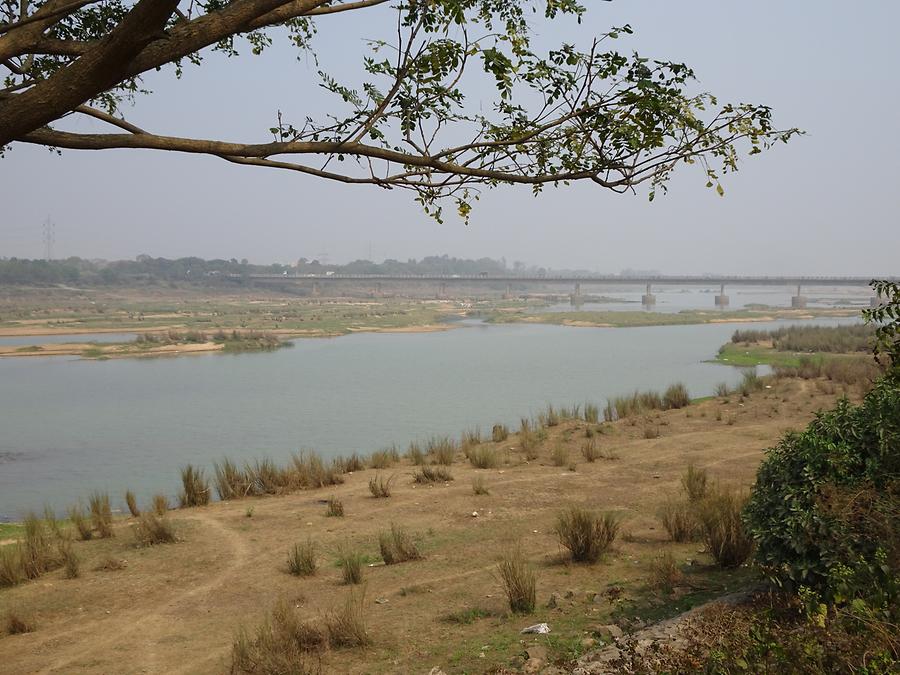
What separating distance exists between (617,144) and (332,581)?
180 inches

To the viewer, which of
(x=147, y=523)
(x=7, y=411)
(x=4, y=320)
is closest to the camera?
(x=147, y=523)

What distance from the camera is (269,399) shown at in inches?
966

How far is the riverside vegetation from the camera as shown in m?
4.48

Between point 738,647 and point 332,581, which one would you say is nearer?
point 738,647

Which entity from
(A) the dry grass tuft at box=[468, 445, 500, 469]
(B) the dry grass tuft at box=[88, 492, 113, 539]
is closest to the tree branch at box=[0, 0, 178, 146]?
(B) the dry grass tuft at box=[88, 492, 113, 539]

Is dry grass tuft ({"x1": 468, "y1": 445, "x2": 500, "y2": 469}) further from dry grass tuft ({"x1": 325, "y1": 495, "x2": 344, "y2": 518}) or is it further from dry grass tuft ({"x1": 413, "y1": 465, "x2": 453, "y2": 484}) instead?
dry grass tuft ({"x1": 325, "y1": 495, "x2": 344, "y2": 518})

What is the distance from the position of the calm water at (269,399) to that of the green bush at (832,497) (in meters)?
11.3

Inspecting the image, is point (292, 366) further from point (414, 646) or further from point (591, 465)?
point (414, 646)

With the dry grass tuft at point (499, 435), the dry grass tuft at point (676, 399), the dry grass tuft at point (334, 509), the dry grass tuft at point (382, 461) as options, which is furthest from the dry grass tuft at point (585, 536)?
the dry grass tuft at point (676, 399)

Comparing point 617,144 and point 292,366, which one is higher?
point 617,144

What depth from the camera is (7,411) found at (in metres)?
A: 23.5

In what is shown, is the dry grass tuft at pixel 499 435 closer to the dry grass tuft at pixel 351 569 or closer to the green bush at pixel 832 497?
the dry grass tuft at pixel 351 569

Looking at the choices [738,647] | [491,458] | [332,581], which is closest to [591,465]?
[491,458]

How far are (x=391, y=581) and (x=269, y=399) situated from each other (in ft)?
59.9
